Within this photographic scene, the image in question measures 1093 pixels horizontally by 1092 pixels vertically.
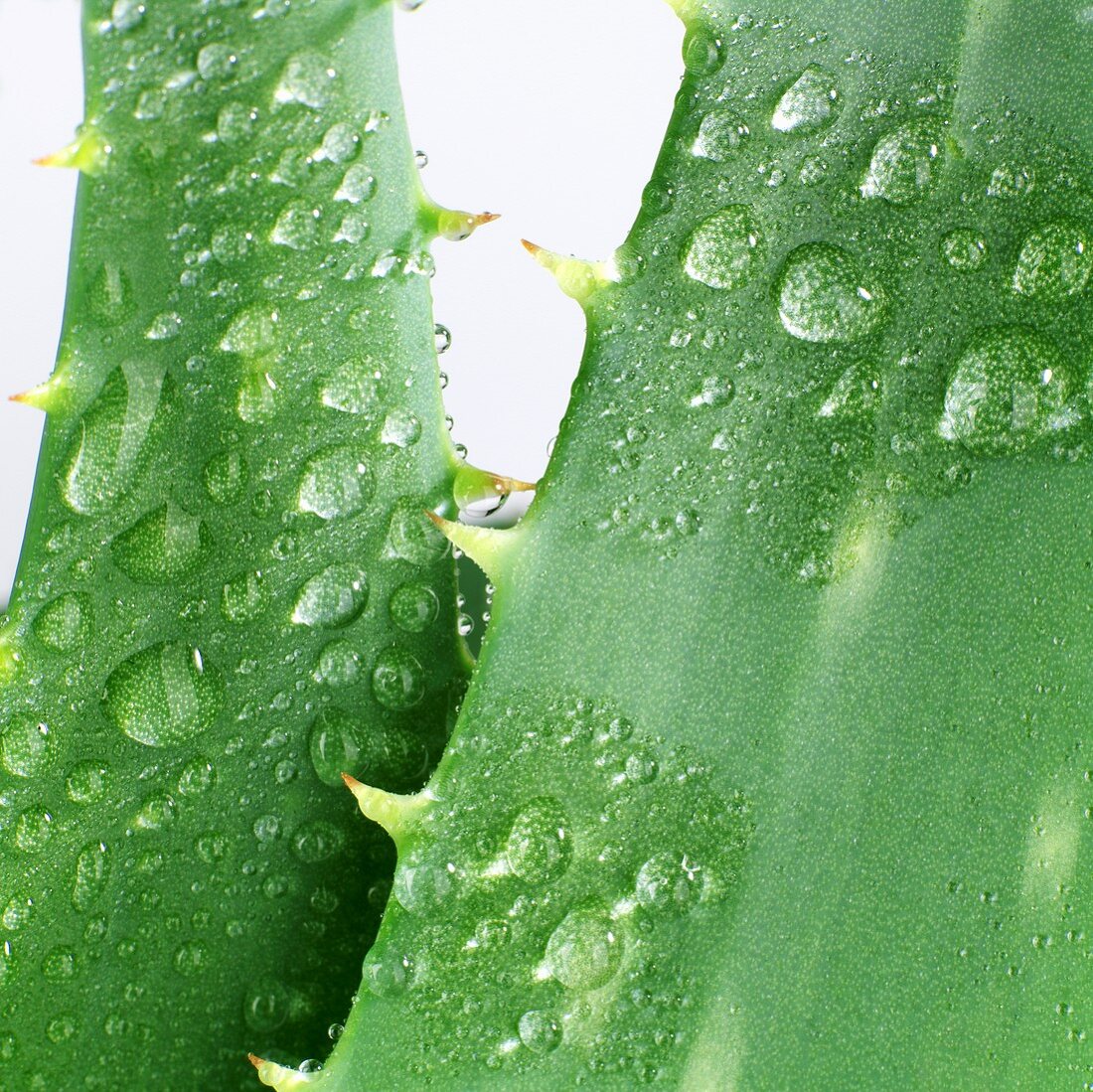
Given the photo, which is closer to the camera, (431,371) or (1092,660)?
(1092,660)

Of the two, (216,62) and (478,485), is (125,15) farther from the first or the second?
(478,485)

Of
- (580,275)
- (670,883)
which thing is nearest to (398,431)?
(580,275)

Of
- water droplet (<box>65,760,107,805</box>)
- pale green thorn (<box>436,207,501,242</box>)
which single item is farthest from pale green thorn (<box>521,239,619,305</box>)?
water droplet (<box>65,760,107,805</box>)

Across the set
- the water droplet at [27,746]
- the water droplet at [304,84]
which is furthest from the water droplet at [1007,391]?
the water droplet at [27,746]

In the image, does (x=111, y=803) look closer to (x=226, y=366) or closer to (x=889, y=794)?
(x=226, y=366)

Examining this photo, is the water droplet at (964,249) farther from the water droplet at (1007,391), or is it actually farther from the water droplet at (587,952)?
the water droplet at (587,952)

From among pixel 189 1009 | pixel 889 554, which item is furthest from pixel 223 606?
pixel 889 554
